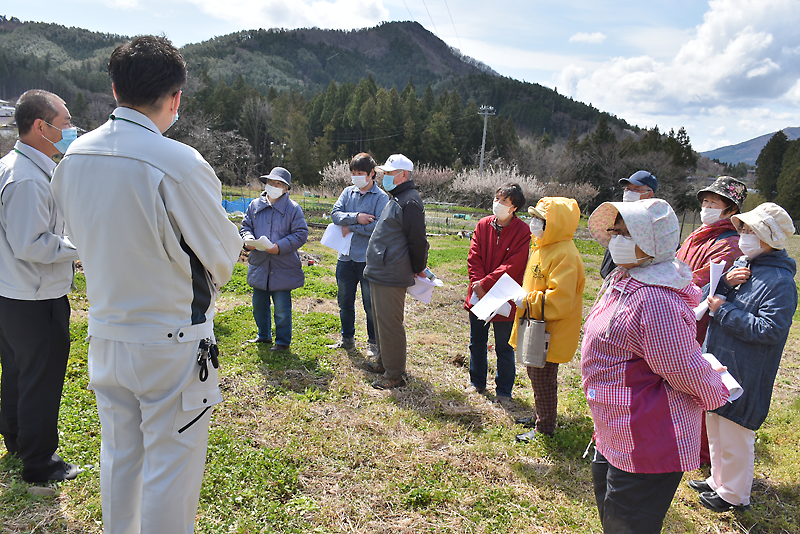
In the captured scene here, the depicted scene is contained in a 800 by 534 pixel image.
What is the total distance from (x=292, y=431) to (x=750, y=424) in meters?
3.36

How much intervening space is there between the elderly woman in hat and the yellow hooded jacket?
1.43 meters

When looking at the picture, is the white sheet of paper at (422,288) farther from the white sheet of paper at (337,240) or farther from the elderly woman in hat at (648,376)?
the elderly woman in hat at (648,376)

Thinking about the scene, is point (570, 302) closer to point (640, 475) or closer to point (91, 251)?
point (640, 475)

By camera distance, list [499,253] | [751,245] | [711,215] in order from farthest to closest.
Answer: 1. [499,253]
2. [711,215]
3. [751,245]

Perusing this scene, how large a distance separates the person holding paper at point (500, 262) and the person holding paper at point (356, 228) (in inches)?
58.7

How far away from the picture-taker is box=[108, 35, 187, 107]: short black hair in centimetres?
183

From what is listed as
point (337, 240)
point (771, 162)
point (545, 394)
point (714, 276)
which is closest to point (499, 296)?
point (545, 394)

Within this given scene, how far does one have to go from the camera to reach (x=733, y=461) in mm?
3264

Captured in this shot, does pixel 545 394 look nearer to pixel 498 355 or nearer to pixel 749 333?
pixel 498 355

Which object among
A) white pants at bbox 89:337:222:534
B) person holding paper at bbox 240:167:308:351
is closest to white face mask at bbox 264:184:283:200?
person holding paper at bbox 240:167:308:351

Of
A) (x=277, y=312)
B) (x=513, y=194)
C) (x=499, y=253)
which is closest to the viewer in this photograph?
(x=513, y=194)

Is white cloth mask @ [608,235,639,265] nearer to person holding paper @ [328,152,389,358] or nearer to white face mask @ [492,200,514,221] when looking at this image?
white face mask @ [492,200,514,221]

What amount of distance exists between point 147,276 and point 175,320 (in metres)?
0.21

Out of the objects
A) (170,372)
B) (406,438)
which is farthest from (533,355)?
(170,372)
